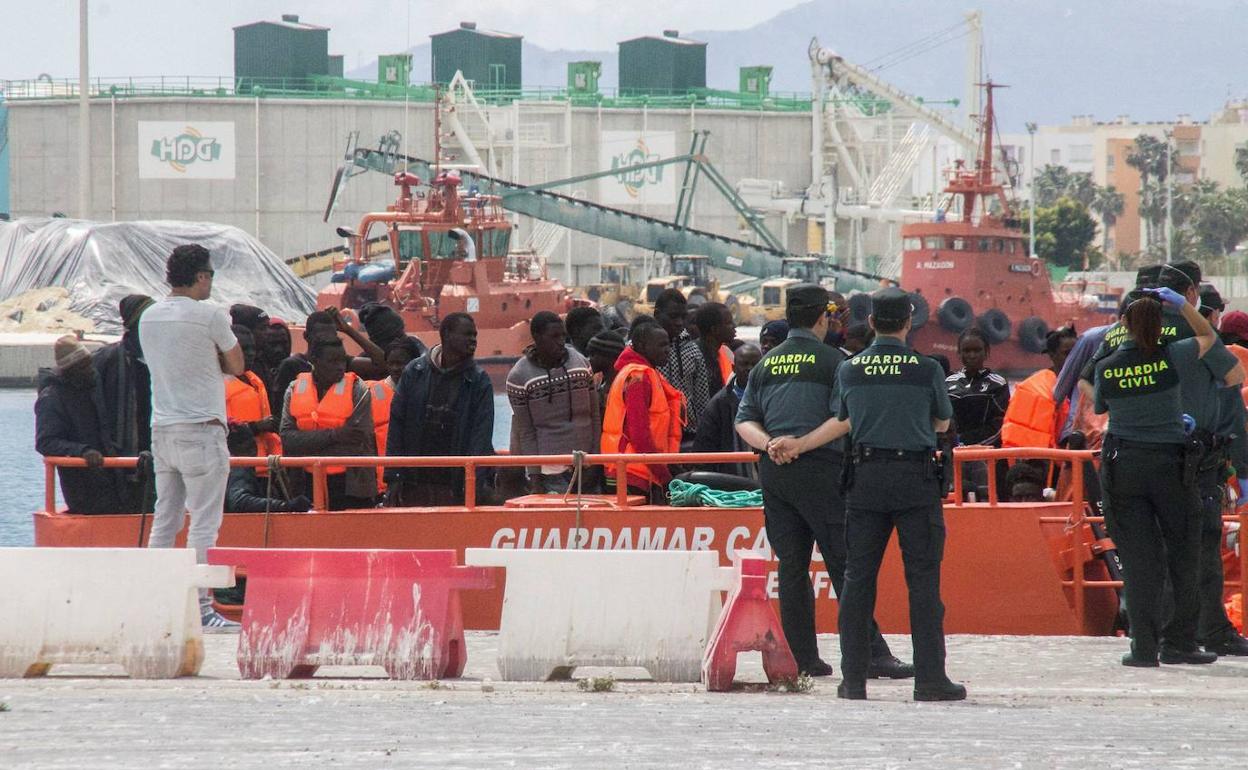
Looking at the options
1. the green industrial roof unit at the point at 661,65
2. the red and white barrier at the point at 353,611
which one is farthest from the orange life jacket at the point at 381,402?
the green industrial roof unit at the point at 661,65

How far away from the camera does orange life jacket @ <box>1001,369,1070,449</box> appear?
9.69m

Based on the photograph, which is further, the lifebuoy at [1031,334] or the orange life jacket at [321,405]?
the lifebuoy at [1031,334]

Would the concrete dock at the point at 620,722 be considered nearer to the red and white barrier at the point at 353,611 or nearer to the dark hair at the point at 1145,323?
the red and white barrier at the point at 353,611

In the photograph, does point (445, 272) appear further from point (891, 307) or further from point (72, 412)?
point (891, 307)

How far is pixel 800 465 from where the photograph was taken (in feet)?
23.6

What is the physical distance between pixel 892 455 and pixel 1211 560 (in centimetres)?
215

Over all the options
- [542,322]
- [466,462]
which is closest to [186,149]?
[542,322]

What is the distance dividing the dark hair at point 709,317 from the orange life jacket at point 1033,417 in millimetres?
1677

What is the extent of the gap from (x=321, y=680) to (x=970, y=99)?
7279cm

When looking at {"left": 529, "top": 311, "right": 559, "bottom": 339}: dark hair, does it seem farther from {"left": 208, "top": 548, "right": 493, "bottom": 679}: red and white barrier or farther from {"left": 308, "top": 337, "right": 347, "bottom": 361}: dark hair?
{"left": 208, "top": 548, "right": 493, "bottom": 679}: red and white barrier

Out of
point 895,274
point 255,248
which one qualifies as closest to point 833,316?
point 255,248

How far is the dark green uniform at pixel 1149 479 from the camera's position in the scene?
7547 mm

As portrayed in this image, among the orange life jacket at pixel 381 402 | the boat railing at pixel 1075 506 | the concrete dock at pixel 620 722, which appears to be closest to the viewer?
the concrete dock at pixel 620 722

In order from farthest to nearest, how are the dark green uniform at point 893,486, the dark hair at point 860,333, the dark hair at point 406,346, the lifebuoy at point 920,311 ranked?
the lifebuoy at point 920,311 → the dark hair at point 406,346 → the dark hair at point 860,333 → the dark green uniform at point 893,486
